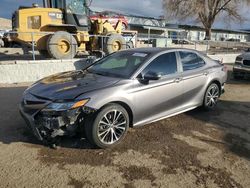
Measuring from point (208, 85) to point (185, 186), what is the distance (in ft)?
10.5

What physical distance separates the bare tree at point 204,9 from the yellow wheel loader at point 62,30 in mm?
28330

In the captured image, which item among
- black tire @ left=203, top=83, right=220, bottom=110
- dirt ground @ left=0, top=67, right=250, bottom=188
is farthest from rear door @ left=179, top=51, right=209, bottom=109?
dirt ground @ left=0, top=67, right=250, bottom=188

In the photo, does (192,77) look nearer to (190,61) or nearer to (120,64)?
(190,61)

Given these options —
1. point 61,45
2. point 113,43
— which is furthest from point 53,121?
point 113,43

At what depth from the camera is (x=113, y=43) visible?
477 inches

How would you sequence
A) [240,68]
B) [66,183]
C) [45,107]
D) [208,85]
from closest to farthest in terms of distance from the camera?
1. [66,183]
2. [45,107]
3. [208,85]
4. [240,68]

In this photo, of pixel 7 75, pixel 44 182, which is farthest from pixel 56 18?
pixel 44 182

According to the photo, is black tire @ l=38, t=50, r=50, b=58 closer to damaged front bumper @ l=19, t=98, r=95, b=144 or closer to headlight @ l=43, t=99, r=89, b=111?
damaged front bumper @ l=19, t=98, r=95, b=144

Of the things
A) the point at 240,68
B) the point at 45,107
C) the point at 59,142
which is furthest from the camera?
the point at 240,68

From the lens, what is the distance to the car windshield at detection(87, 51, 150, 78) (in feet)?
15.2

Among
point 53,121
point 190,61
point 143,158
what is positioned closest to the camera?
point 53,121

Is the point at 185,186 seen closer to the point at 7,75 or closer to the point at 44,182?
the point at 44,182

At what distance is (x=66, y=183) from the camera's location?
126 inches

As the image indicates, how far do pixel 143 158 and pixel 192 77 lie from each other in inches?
90.9
